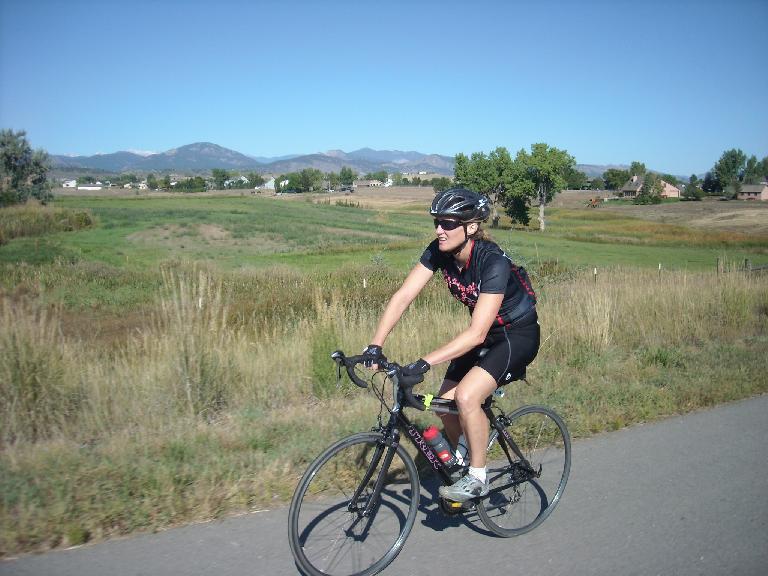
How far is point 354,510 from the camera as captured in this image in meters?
3.55

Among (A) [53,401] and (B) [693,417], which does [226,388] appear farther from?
(B) [693,417]

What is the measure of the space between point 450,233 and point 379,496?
159 centimetres

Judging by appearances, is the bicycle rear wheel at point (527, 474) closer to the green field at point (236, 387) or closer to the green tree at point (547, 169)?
the green field at point (236, 387)

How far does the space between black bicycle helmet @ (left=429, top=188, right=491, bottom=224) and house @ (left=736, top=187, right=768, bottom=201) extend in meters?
101

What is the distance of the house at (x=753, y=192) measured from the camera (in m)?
90.3

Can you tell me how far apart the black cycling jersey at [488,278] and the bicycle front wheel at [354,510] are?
3.45 ft

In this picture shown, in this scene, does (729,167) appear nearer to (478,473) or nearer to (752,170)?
(752,170)

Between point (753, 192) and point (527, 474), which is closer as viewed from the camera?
point (527, 474)

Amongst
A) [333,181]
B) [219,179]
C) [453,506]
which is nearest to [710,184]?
[333,181]

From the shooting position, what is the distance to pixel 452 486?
12.2 ft

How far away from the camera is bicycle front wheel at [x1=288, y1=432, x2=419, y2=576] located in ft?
11.0

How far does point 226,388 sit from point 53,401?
1.66m

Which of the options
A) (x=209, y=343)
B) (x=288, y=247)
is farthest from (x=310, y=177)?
(x=209, y=343)

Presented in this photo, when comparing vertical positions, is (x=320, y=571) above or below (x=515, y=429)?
below
